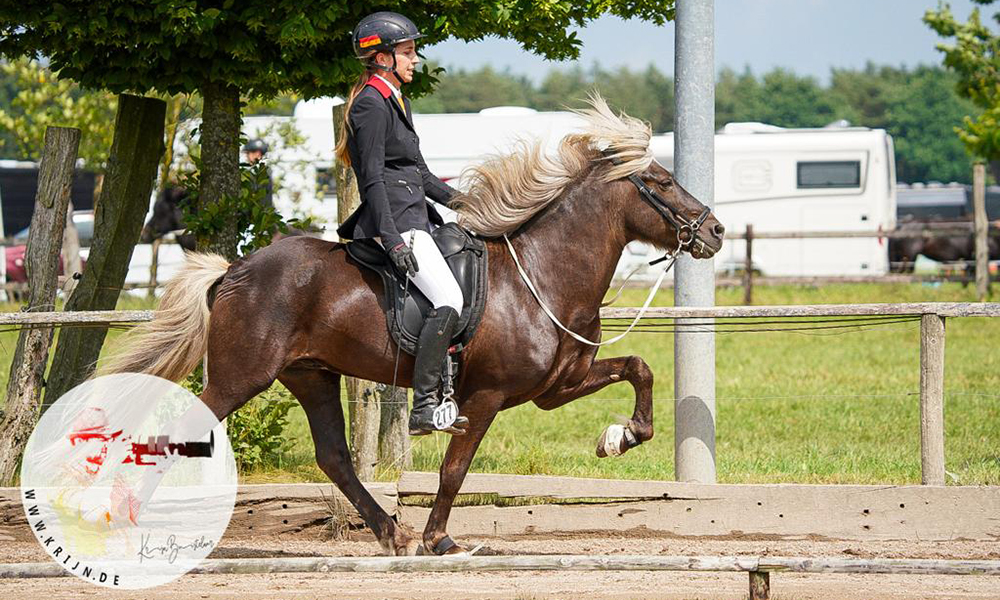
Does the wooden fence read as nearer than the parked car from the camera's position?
Yes

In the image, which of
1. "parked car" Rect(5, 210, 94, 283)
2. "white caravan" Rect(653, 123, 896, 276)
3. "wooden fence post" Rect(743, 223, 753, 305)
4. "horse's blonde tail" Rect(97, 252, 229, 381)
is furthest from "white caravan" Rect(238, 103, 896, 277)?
"horse's blonde tail" Rect(97, 252, 229, 381)

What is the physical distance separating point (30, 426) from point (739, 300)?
16988mm

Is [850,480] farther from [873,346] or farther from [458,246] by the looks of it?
[873,346]

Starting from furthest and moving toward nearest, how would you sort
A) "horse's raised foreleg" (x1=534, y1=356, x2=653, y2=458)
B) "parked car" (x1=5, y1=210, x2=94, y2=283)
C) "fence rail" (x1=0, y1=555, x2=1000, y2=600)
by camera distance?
"parked car" (x1=5, y1=210, x2=94, y2=283)
"horse's raised foreleg" (x1=534, y1=356, x2=653, y2=458)
"fence rail" (x1=0, y1=555, x2=1000, y2=600)

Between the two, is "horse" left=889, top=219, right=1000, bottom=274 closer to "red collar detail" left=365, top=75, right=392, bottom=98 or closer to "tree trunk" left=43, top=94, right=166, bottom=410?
"tree trunk" left=43, top=94, right=166, bottom=410

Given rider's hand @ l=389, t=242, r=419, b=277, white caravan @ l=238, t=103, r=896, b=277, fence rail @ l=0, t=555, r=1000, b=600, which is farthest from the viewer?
white caravan @ l=238, t=103, r=896, b=277

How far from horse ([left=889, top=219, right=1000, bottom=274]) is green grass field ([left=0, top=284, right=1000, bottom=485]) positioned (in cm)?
881

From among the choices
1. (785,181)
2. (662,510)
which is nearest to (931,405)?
(662,510)

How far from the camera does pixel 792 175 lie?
27062mm

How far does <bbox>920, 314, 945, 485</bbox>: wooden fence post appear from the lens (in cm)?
704

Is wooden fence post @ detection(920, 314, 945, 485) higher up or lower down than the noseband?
lower down

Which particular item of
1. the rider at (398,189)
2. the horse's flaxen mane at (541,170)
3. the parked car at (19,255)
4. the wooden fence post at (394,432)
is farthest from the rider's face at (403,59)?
the parked car at (19,255)

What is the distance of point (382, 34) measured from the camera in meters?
5.89

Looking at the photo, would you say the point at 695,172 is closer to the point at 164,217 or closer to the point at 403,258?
the point at 403,258
